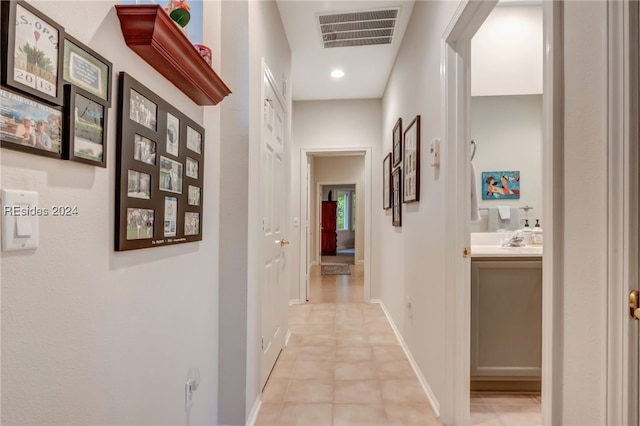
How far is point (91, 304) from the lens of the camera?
783 mm

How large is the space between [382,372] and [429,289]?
2.53 ft

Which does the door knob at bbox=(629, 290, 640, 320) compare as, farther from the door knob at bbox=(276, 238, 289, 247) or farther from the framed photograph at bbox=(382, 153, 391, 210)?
the framed photograph at bbox=(382, 153, 391, 210)

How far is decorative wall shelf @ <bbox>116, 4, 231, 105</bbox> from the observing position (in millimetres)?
869

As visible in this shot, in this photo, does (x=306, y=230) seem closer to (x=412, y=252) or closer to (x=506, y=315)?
(x=412, y=252)

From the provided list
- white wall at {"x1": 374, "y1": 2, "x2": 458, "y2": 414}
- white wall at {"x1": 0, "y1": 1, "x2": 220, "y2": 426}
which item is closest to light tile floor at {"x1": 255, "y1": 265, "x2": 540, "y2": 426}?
white wall at {"x1": 374, "y1": 2, "x2": 458, "y2": 414}

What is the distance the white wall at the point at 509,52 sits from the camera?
7.89 feet

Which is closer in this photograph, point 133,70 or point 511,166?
point 133,70

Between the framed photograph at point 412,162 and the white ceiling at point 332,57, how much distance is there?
3.20 feet

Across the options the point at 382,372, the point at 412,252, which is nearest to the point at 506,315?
the point at 412,252

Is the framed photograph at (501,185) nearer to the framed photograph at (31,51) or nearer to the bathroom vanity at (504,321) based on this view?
the bathroom vanity at (504,321)

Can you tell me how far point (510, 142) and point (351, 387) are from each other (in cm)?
237

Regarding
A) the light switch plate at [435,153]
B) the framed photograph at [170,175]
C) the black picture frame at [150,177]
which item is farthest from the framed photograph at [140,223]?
the light switch plate at [435,153]

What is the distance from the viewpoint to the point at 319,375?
229 cm

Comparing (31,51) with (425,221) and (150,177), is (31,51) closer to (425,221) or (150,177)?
(150,177)
